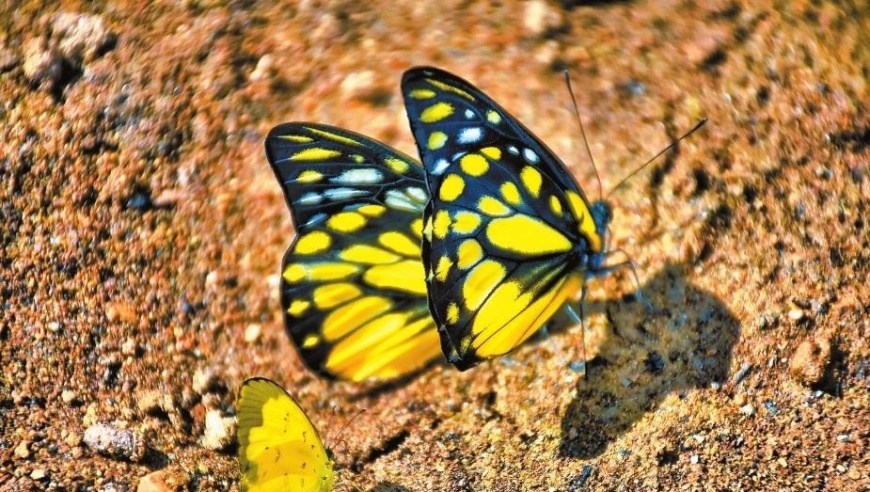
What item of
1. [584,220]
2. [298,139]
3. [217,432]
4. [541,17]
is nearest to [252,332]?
[217,432]

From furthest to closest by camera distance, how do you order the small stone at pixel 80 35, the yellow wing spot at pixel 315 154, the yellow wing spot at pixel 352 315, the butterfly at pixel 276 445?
the small stone at pixel 80 35, the yellow wing spot at pixel 352 315, the yellow wing spot at pixel 315 154, the butterfly at pixel 276 445

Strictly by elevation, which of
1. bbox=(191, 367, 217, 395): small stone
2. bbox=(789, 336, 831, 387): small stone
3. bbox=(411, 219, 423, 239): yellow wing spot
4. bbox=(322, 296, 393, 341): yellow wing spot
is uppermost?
bbox=(411, 219, 423, 239): yellow wing spot

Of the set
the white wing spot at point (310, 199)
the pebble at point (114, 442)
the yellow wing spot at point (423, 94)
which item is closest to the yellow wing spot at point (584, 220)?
the yellow wing spot at point (423, 94)

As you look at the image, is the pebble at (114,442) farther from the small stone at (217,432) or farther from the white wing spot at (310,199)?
the white wing spot at (310,199)

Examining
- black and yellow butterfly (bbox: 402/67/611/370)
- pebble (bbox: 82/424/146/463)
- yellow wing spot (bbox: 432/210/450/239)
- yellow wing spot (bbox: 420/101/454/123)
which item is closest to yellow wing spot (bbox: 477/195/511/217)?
black and yellow butterfly (bbox: 402/67/611/370)

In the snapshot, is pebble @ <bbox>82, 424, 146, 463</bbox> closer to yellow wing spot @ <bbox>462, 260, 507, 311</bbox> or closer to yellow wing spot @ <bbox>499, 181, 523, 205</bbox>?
yellow wing spot @ <bbox>462, 260, 507, 311</bbox>

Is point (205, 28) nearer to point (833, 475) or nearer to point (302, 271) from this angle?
point (302, 271)

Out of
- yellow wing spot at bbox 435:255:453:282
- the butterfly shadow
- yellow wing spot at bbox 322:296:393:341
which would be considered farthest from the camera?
yellow wing spot at bbox 322:296:393:341

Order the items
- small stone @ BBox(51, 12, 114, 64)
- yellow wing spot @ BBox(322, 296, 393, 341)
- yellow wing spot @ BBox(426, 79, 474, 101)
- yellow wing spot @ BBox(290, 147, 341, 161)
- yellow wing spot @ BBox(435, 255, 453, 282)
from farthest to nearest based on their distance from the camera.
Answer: small stone @ BBox(51, 12, 114, 64), yellow wing spot @ BBox(322, 296, 393, 341), yellow wing spot @ BBox(290, 147, 341, 161), yellow wing spot @ BBox(435, 255, 453, 282), yellow wing spot @ BBox(426, 79, 474, 101)
